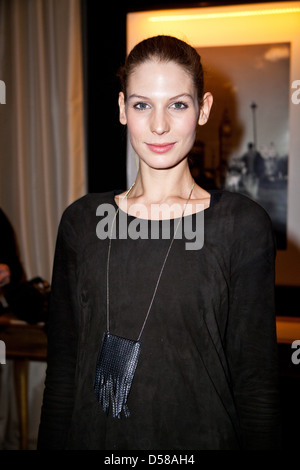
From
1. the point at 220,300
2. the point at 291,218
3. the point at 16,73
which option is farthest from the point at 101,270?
the point at 16,73

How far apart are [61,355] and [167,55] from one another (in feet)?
2.16

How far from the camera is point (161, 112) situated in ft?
3.11

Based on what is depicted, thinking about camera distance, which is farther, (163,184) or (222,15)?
(222,15)

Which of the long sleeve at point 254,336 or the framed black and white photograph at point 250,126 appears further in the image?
the framed black and white photograph at point 250,126

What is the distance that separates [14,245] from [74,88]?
0.83 metres

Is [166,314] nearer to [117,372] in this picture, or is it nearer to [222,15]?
[117,372]

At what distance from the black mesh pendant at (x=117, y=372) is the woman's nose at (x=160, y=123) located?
0.41m

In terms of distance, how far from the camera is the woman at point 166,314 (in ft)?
3.02

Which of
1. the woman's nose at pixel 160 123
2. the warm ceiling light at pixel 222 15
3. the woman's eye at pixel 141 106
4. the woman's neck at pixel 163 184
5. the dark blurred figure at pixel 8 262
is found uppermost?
the warm ceiling light at pixel 222 15
